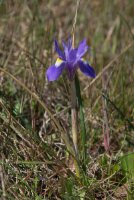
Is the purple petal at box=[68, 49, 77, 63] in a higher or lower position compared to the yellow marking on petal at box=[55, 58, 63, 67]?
higher

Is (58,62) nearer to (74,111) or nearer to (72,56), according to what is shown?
(72,56)

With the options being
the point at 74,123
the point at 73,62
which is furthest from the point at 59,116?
the point at 73,62

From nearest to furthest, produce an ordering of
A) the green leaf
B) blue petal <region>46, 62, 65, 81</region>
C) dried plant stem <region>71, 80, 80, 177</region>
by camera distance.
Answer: blue petal <region>46, 62, 65, 81</region> → dried plant stem <region>71, 80, 80, 177</region> → the green leaf

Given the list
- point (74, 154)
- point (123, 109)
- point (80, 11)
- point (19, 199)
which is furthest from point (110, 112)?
point (80, 11)

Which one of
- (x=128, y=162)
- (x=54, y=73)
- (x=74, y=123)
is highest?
(x=54, y=73)

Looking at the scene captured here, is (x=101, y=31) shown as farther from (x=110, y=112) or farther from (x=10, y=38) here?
(x=110, y=112)

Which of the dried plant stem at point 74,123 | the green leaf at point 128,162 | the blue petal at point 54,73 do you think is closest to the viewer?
the blue petal at point 54,73

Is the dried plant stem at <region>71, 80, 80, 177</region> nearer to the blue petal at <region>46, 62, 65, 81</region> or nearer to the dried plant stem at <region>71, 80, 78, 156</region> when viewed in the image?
the dried plant stem at <region>71, 80, 78, 156</region>

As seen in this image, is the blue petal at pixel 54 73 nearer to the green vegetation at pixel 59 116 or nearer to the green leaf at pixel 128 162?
the green vegetation at pixel 59 116

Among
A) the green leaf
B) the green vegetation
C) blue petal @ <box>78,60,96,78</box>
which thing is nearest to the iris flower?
blue petal @ <box>78,60,96,78</box>

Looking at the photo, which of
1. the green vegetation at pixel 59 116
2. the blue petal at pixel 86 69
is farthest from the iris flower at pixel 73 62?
the green vegetation at pixel 59 116

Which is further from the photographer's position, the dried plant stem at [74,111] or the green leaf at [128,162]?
the green leaf at [128,162]
